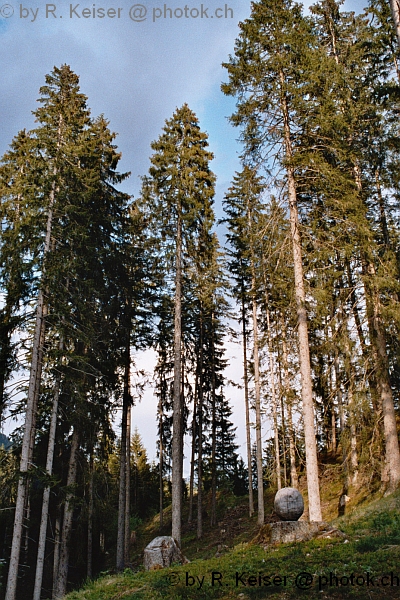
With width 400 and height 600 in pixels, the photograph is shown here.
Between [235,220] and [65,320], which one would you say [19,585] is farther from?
[235,220]

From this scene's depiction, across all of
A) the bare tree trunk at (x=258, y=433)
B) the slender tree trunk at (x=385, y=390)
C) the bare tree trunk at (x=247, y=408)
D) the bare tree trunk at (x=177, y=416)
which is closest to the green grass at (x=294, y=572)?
the slender tree trunk at (x=385, y=390)

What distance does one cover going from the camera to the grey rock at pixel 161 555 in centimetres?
1105

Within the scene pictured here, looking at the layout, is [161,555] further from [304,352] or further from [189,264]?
[189,264]

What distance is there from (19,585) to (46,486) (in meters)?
8.06

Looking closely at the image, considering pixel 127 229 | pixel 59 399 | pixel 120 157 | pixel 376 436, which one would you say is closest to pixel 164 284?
pixel 127 229

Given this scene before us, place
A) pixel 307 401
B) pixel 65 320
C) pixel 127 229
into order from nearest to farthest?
1. pixel 307 401
2. pixel 65 320
3. pixel 127 229

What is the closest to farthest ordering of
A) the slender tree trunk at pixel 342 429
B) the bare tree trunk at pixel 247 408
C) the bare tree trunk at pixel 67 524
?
the bare tree trunk at pixel 67 524 → the slender tree trunk at pixel 342 429 → the bare tree trunk at pixel 247 408

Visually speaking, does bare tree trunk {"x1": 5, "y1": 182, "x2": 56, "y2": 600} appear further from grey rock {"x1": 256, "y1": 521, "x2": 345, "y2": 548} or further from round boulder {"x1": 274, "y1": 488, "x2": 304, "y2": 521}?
round boulder {"x1": 274, "y1": 488, "x2": 304, "y2": 521}

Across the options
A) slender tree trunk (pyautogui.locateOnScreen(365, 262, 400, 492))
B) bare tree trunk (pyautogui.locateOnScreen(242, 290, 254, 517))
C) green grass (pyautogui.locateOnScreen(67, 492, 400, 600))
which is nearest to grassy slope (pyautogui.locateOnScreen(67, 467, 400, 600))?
green grass (pyautogui.locateOnScreen(67, 492, 400, 600))

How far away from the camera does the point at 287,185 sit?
47.0ft

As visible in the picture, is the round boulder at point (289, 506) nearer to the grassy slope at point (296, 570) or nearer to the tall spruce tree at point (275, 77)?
the grassy slope at point (296, 570)

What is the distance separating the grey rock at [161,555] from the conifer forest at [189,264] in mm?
3452

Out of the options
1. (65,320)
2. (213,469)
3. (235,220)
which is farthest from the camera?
(213,469)

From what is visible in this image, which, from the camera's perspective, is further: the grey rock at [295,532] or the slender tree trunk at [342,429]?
the slender tree trunk at [342,429]
